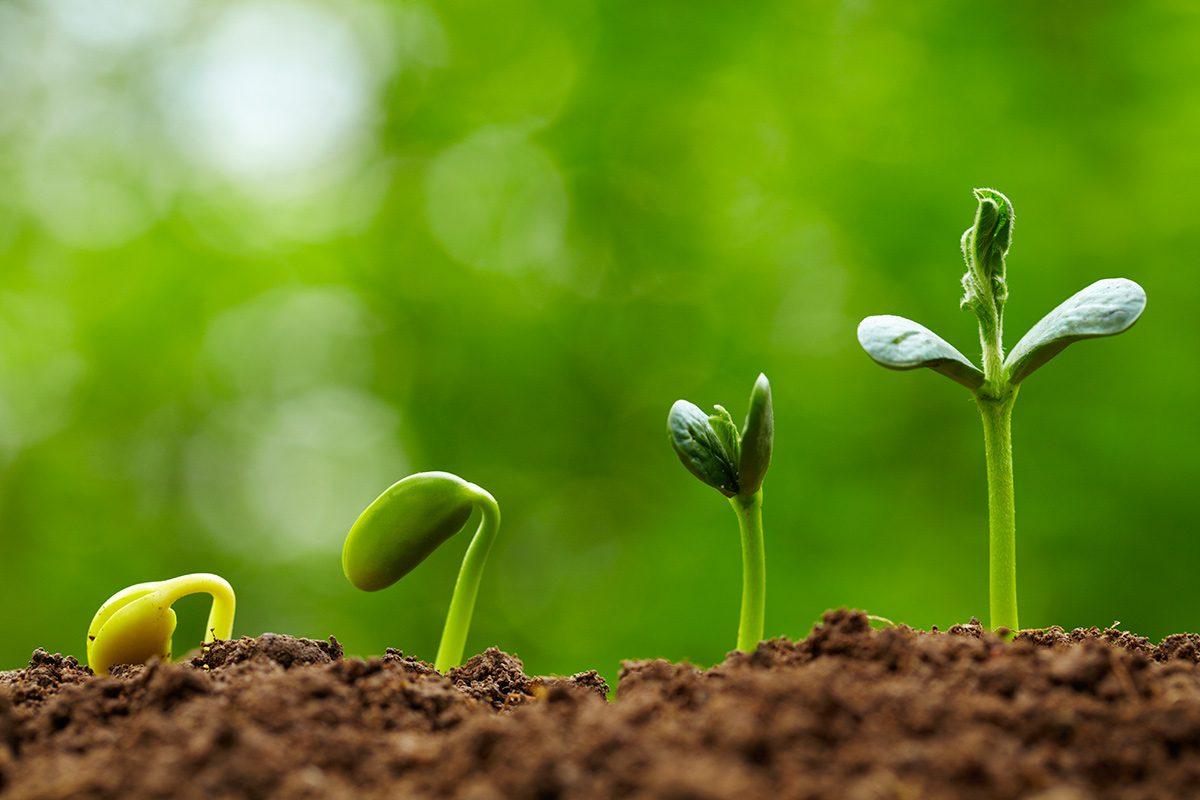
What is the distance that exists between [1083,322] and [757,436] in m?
0.26

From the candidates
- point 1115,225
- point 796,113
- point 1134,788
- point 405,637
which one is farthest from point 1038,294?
point 1134,788

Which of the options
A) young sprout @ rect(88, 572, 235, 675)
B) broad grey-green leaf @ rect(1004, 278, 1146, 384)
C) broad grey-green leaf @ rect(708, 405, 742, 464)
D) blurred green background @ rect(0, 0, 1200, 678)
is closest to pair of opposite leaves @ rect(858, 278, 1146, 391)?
broad grey-green leaf @ rect(1004, 278, 1146, 384)

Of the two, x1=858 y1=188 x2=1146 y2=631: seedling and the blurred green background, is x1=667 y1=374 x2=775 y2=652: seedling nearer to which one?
x1=858 y1=188 x2=1146 y2=631: seedling

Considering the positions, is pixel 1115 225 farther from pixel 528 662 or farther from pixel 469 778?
pixel 469 778

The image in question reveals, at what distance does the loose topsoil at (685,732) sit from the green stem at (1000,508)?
5.6 inches

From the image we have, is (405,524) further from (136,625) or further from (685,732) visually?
(685,732)

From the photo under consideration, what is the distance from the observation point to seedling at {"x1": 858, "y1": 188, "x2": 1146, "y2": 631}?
781 millimetres

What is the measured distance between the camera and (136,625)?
0.88m

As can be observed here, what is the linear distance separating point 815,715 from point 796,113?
3.10 metres

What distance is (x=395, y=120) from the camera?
12.8 ft

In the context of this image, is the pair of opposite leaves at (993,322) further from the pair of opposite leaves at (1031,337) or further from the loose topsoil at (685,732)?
the loose topsoil at (685,732)

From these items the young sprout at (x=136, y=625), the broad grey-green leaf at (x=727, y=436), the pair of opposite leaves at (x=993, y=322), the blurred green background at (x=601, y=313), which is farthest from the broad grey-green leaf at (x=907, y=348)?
the blurred green background at (x=601, y=313)

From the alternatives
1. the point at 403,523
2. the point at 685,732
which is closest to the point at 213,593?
the point at 403,523

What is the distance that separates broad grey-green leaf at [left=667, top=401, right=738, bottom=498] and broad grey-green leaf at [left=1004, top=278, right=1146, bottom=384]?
237 millimetres
